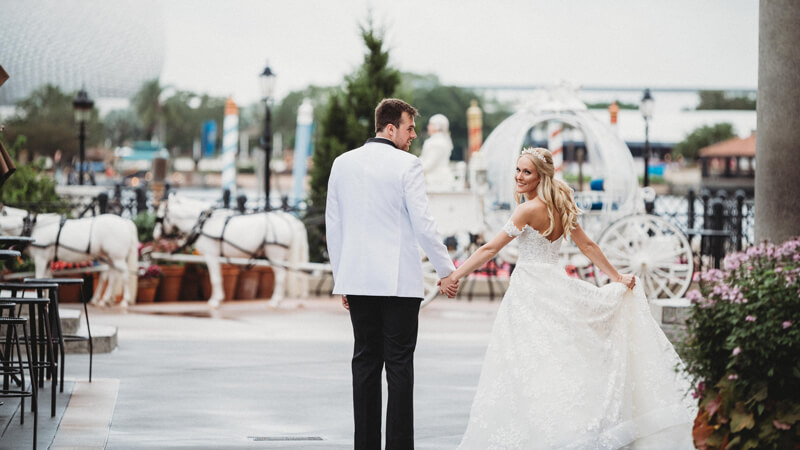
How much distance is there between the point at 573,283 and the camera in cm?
646

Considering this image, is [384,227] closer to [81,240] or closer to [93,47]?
[81,240]

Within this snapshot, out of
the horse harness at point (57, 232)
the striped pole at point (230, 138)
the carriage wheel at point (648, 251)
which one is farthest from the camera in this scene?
the striped pole at point (230, 138)

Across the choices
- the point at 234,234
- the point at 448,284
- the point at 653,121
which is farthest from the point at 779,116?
the point at 653,121

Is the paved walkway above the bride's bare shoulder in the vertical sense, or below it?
below

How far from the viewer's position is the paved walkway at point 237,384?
276 inches

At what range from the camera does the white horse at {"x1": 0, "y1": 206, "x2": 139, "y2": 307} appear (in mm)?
14797

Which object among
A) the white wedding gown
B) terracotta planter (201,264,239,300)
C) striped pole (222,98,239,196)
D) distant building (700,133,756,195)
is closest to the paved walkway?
the white wedding gown

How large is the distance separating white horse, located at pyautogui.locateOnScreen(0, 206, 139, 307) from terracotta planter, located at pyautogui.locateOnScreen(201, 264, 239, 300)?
1.81m

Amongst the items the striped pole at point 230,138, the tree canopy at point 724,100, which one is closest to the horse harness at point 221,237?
the striped pole at point 230,138

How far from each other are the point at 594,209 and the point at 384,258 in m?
9.64

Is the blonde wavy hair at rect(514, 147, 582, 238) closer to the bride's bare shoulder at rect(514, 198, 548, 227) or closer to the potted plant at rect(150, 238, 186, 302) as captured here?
the bride's bare shoulder at rect(514, 198, 548, 227)

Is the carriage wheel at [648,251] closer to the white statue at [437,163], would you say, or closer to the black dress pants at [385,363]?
the white statue at [437,163]

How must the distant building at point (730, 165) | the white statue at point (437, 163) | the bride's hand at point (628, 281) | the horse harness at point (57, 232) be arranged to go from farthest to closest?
the distant building at point (730, 165), the white statue at point (437, 163), the horse harness at point (57, 232), the bride's hand at point (628, 281)

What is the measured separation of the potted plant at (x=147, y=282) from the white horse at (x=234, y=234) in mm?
679
